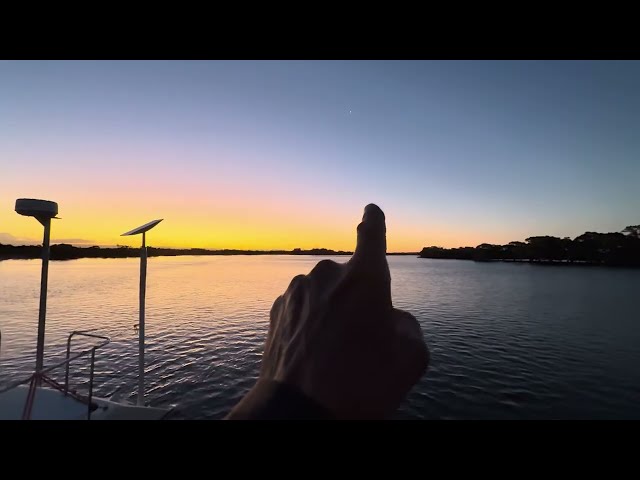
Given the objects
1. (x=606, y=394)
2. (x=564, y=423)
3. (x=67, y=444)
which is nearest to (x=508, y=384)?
(x=606, y=394)

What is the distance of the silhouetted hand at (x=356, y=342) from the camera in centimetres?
176

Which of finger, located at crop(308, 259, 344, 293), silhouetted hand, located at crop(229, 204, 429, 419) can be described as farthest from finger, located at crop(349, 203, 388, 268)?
finger, located at crop(308, 259, 344, 293)

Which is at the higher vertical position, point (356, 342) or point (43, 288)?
point (356, 342)

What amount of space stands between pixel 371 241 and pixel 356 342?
1.97 feet

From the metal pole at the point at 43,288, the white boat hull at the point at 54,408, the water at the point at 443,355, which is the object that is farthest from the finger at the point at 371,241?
the water at the point at 443,355

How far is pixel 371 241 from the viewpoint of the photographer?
200 cm

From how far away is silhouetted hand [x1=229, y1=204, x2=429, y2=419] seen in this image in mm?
1763

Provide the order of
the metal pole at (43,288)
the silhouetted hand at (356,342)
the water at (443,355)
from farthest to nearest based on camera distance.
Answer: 1. the water at (443,355)
2. the metal pole at (43,288)
3. the silhouetted hand at (356,342)

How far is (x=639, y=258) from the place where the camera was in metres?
141

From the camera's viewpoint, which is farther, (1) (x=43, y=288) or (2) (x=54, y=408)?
(2) (x=54, y=408)

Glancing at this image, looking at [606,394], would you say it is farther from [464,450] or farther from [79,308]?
[79,308]

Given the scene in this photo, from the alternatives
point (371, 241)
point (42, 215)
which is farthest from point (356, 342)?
point (42, 215)

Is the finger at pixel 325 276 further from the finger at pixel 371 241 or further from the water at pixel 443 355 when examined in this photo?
the water at pixel 443 355

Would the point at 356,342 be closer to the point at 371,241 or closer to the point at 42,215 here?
the point at 371,241
